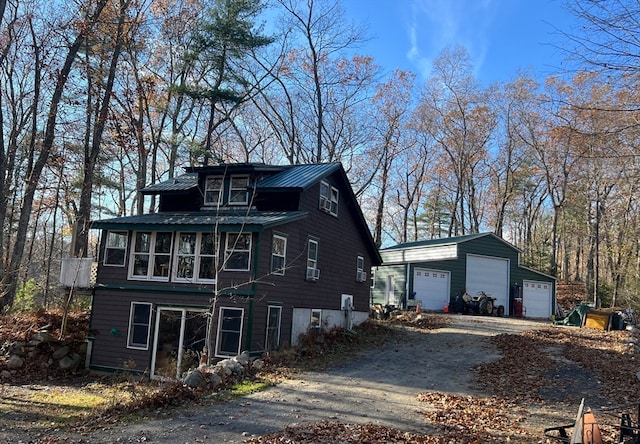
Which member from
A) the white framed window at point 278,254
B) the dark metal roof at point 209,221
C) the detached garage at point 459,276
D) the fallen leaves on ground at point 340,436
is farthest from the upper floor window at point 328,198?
the fallen leaves on ground at point 340,436

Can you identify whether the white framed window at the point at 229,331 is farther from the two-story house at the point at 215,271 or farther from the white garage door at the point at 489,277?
the white garage door at the point at 489,277

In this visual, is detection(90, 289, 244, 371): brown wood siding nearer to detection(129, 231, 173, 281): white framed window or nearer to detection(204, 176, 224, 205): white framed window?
detection(129, 231, 173, 281): white framed window

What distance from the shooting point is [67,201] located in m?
31.9

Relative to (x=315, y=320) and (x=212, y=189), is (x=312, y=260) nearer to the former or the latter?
(x=315, y=320)

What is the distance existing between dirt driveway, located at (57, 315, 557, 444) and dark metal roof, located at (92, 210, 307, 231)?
15.5 ft

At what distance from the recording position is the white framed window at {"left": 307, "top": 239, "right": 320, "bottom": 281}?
18953 millimetres

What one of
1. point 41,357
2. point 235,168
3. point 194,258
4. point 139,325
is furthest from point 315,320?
point 41,357

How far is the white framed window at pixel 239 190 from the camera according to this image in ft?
62.8

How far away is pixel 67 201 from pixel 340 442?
28.8 metres

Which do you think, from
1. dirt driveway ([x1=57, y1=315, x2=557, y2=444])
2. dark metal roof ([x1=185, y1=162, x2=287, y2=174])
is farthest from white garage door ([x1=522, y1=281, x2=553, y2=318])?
dark metal roof ([x1=185, y1=162, x2=287, y2=174])

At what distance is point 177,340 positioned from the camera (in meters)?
Answer: 16.7

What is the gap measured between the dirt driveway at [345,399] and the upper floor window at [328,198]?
18.9 feet

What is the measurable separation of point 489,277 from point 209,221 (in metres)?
18.8

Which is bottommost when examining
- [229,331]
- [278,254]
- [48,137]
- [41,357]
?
[41,357]
